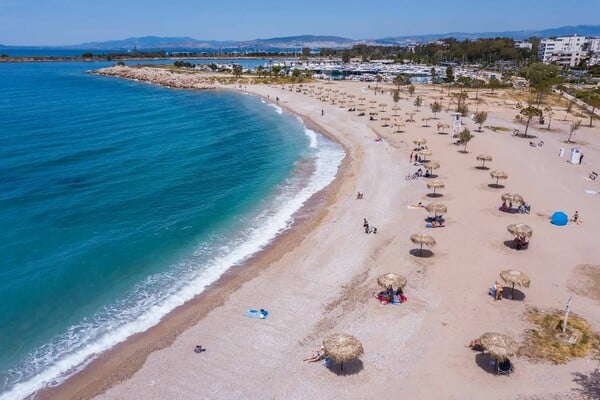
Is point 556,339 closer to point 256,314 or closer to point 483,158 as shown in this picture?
point 256,314

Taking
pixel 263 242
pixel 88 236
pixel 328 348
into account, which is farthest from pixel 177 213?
pixel 328 348

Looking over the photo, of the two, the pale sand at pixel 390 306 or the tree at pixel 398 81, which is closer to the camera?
the pale sand at pixel 390 306

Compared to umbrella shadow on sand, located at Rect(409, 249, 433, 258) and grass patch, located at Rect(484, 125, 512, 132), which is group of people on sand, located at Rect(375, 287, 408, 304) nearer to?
umbrella shadow on sand, located at Rect(409, 249, 433, 258)

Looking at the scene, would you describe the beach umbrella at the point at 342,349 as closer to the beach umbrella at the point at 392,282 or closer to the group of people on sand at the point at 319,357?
the group of people on sand at the point at 319,357

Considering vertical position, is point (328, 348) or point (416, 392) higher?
point (328, 348)

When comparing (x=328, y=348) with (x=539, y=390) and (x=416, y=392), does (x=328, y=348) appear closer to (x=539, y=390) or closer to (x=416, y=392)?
(x=416, y=392)

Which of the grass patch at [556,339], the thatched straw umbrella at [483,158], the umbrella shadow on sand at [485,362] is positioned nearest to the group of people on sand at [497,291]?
the grass patch at [556,339]

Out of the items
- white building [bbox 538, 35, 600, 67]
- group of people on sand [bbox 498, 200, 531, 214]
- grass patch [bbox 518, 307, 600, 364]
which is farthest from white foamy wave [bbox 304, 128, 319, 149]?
white building [bbox 538, 35, 600, 67]
